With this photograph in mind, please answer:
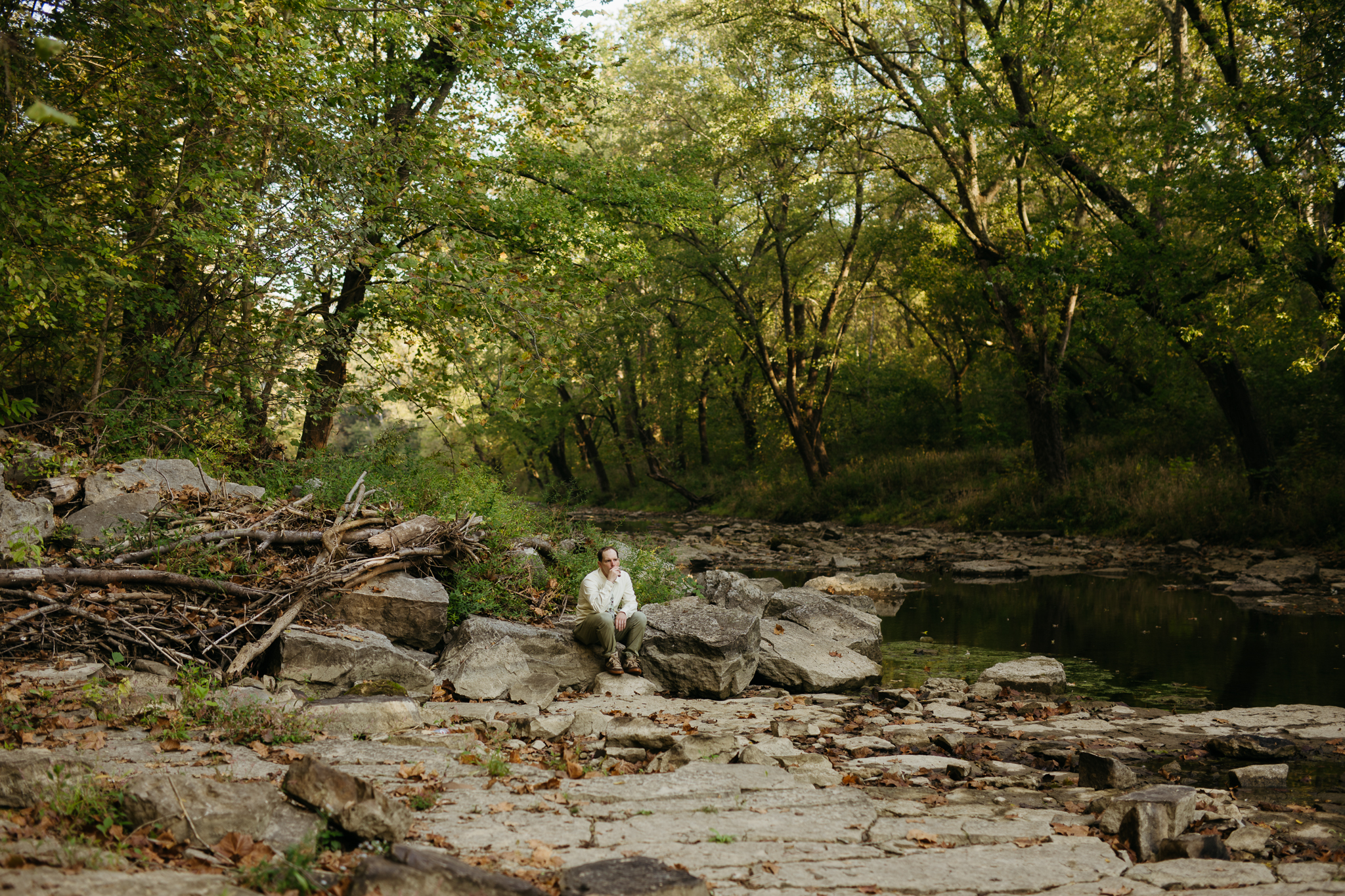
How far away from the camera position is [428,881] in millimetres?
3436

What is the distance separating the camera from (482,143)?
14438mm

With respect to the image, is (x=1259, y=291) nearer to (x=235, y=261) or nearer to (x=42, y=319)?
(x=235, y=261)

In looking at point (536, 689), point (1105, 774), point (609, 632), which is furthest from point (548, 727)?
point (1105, 774)

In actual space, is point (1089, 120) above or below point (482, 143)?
above

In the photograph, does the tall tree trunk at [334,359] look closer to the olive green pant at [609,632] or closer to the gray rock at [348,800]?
the olive green pant at [609,632]

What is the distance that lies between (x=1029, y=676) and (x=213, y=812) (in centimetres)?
806

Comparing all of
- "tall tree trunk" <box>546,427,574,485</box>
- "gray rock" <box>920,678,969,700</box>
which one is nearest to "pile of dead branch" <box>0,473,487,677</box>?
"gray rock" <box>920,678,969,700</box>

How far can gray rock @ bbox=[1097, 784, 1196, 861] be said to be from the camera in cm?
456

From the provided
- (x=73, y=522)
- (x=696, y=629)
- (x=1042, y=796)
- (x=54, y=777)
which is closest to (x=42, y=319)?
(x=73, y=522)

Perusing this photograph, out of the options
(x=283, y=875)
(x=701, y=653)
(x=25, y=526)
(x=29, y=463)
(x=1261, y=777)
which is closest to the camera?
(x=283, y=875)

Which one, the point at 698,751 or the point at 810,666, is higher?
the point at 698,751

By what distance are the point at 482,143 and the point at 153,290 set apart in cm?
594

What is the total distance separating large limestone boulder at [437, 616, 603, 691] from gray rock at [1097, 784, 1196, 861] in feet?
16.9

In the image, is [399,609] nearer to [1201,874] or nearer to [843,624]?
[843,624]
